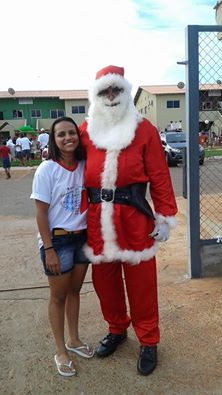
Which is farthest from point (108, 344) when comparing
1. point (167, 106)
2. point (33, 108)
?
point (33, 108)

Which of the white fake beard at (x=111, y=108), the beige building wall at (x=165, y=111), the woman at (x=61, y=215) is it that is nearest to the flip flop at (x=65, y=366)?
the woman at (x=61, y=215)

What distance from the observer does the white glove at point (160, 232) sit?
266cm

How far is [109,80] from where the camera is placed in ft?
8.58

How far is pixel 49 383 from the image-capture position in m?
2.58

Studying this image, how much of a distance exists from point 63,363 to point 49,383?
0.52 ft

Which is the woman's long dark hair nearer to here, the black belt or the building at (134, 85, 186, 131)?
the black belt

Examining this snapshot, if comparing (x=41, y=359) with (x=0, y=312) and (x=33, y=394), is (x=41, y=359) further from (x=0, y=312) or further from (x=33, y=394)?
(x=0, y=312)

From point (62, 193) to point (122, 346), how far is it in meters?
1.29

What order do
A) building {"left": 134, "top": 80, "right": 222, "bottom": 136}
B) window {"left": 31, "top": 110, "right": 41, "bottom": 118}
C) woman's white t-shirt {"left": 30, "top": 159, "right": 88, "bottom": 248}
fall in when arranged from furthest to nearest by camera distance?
window {"left": 31, "top": 110, "right": 41, "bottom": 118} < building {"left": 134, "top": 80, "right": 222, "bottom": 136} < woman's white t-shirt {"left": 30, "top": 159, "right": 88, "bottom": 248}

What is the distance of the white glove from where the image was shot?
2664mm

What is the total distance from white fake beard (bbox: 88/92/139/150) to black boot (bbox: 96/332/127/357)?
1.40 metres

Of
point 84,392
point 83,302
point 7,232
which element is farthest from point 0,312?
point 7,232

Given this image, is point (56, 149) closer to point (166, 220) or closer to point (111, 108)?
point (111, 108)

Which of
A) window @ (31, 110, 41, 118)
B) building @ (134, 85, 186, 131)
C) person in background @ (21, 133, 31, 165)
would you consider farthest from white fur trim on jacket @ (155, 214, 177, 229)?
window @ (31, 110, 41, 118)
